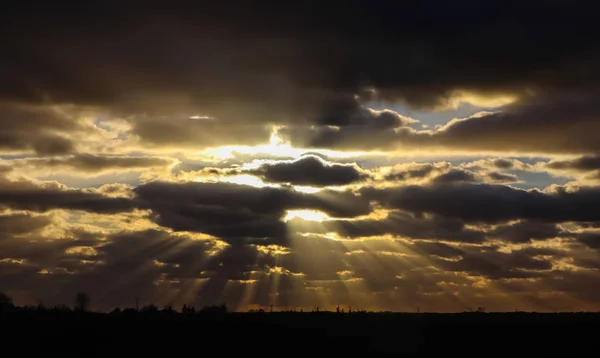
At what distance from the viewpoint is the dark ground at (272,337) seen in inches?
3647

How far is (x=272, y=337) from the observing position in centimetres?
10325

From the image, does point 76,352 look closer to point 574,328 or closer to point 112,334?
point 112,334

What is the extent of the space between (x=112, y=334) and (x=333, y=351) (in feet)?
94.7

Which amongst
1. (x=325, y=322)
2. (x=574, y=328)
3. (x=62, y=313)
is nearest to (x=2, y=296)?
(x=62, y=313)

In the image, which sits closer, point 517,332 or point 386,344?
point 386,344

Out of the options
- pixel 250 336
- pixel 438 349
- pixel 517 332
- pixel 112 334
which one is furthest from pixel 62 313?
pixel 517 332

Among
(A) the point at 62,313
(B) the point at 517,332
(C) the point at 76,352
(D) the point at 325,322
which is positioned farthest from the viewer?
(A) the point at 62,313

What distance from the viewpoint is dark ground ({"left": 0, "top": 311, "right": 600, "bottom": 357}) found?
9262 cm

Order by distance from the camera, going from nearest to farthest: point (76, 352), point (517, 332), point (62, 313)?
point (76, 352), point (517, 332), point (62, 313)

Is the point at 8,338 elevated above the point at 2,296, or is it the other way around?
the point at 2,296

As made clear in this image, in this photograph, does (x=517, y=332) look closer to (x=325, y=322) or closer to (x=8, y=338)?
(x=325, y=322)

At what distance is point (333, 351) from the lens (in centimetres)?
9544

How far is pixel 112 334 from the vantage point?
100 m

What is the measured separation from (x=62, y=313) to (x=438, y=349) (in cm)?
6599
